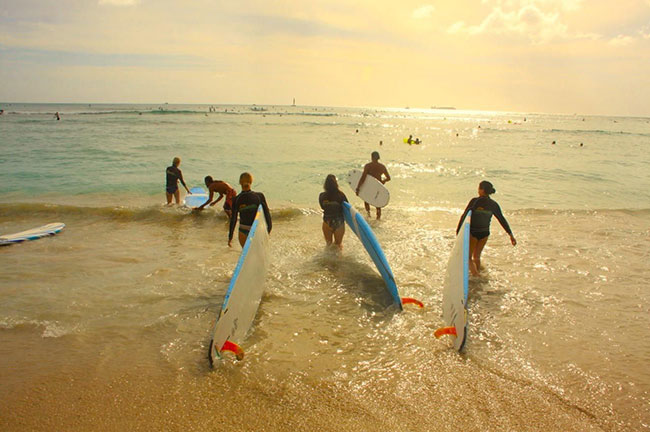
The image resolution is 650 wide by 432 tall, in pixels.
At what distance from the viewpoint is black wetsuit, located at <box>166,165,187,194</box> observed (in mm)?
10592

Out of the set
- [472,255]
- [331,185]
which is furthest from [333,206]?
[472,255]

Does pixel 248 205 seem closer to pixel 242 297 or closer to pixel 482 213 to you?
pixel 242 297

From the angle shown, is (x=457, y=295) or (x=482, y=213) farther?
(x=482, y=213)

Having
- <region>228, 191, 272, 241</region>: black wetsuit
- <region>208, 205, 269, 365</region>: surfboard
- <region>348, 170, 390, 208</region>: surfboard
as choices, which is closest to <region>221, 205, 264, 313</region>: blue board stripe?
<region>208, 205, 269, 365</region>: surfboard

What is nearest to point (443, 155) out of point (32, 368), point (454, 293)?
point (454, 293)

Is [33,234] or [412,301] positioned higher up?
[412,301]

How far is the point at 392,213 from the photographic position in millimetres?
11078

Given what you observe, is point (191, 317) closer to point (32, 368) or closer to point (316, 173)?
point (32, 368)

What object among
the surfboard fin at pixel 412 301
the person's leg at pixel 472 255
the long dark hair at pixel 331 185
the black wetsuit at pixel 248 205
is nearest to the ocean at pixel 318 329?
the surfboard fin at pixel 412 301

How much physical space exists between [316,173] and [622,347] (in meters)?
15.3

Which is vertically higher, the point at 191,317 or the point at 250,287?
the point at 250,287

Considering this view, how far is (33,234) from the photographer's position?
8.06m

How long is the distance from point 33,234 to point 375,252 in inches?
298

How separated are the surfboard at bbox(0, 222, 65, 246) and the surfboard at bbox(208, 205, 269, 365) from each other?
610cm
